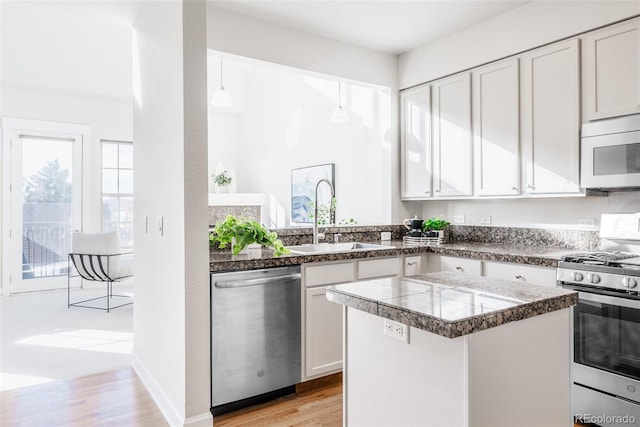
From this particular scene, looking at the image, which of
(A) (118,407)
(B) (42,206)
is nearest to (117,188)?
(B) (42,206)

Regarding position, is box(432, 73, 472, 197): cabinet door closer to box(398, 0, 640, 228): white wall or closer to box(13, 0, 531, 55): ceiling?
box(398, 0, 640, 228): white wall

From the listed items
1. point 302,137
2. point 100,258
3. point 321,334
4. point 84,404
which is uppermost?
point 302,137

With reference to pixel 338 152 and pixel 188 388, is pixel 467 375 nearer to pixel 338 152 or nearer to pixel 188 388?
pixel 188 388

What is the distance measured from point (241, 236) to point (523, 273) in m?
1.80

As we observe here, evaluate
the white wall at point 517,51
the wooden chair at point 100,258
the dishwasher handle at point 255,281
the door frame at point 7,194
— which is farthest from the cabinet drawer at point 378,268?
the door frame at point 7,194

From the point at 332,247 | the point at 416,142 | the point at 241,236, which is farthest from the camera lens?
the point at 416,142

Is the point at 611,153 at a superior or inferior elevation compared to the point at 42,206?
superior

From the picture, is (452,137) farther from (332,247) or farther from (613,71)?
(332,247)

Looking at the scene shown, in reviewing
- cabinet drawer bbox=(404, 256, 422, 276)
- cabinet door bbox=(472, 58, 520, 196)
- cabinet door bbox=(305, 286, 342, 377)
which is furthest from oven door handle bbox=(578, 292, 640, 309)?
cabinet door bbox=(305, 286, 342, 377)

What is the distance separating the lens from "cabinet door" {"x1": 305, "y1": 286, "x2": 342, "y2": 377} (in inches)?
105

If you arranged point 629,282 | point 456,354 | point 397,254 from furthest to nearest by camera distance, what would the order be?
point 397,254 < point 629,282 < point 456,354

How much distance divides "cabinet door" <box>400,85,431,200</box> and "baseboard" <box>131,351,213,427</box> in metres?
2.53

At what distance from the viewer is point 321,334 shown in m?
2.73

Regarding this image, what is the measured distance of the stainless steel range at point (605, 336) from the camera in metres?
2.09
